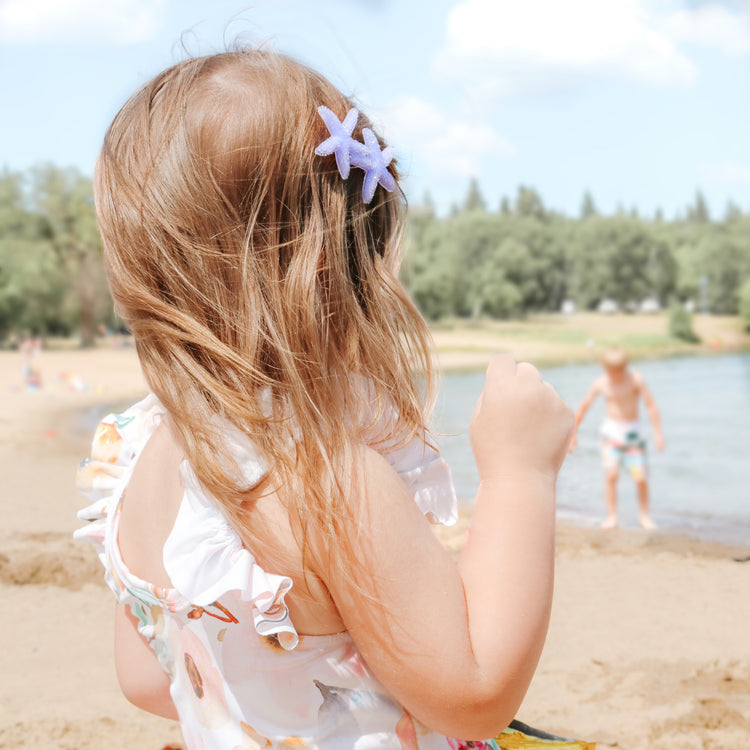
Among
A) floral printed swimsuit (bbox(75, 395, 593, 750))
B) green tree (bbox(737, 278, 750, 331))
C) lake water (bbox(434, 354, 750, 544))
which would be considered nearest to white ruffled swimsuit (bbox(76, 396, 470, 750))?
floral printed swimsuit (bbox(75, 395, 593, 750))

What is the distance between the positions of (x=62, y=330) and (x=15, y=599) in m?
29.6

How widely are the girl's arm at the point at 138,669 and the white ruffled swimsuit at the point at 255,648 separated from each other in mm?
172

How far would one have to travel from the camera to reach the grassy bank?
122 ft

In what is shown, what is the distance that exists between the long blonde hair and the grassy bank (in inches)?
1238

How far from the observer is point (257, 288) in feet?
3.87

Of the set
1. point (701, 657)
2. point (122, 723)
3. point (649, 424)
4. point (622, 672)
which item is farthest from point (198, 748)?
point (649, 424)

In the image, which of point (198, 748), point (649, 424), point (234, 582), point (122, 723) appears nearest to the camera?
point (234, 582)

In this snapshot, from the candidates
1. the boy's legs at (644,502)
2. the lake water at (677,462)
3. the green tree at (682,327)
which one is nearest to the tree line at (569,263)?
the green tree at (682,327)

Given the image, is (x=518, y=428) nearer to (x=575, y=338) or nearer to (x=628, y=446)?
(x=628, y=446)

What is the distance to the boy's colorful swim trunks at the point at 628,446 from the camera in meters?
7.57

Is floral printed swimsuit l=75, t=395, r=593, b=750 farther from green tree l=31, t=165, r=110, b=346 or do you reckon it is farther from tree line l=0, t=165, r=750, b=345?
tree line l=0, t=165, r=750, b=345

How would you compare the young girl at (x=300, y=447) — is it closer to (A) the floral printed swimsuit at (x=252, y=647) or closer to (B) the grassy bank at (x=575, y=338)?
(A) the floral printed swimsuit at (x=252, y=647)

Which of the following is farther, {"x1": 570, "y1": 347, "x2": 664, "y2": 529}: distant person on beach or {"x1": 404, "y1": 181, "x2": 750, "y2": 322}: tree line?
{"x1": 404, "y1": 181, "x2": 750, "y2": 322}: tree line

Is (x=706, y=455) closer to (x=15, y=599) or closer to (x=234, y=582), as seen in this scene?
(x=15, y=599)
